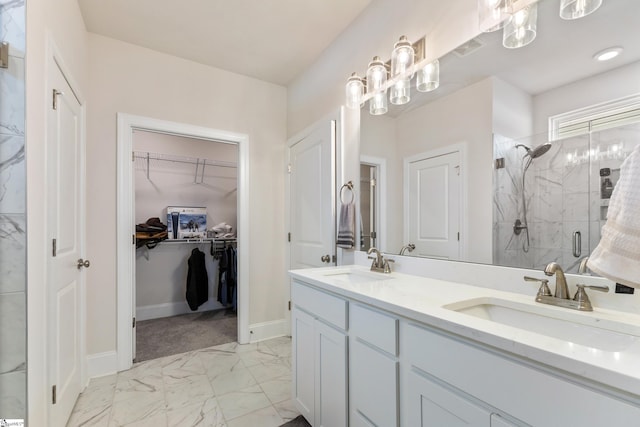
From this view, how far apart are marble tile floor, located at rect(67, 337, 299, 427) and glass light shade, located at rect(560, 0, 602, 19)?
234cm

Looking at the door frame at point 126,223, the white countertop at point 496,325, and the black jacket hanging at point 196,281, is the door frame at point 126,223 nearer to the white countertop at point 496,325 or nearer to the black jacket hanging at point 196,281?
the black jacket hanging at point 196,281

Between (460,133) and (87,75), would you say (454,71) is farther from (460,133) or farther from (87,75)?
(87,75)

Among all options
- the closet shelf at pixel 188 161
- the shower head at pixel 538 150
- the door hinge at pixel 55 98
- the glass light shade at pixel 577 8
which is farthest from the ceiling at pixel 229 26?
the shower head at pixel 538 150

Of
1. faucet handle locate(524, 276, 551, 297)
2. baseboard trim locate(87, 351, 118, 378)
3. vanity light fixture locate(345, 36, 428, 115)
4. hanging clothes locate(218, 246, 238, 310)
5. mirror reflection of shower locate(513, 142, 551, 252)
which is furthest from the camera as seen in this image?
hanging clothes locate(218, 246, 238, 310)

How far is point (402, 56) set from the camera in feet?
5.60

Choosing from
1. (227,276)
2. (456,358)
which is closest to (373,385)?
(456,358)

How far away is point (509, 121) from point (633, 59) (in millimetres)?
382

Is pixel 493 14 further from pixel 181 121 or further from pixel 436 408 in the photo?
pixel 181 121

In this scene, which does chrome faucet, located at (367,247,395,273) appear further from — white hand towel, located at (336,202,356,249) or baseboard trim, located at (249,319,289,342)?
baseboard trim, located at (249,319,289,342)

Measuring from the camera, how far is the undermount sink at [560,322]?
0.83 meters

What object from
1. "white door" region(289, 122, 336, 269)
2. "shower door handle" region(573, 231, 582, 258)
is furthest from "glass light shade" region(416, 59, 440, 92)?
A: "shower door handle" region(573, 231, 582, 258)

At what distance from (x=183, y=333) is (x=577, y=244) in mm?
3344

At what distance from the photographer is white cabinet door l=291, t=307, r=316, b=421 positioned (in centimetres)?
154

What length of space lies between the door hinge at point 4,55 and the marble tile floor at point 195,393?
1.88 meters
